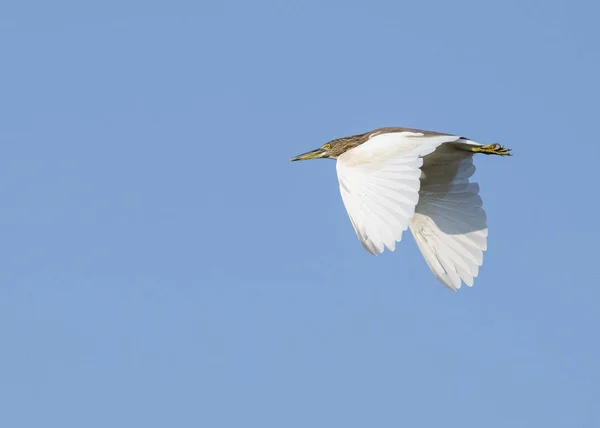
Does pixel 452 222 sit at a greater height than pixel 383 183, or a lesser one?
lesser

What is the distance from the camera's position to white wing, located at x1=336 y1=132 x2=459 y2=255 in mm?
15922

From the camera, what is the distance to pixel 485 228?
763 inches

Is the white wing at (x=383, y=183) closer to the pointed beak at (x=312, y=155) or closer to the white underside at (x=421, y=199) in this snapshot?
the white underside at (x=421, y=199)

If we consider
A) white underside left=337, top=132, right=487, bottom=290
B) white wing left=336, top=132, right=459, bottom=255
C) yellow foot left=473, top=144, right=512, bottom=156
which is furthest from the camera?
yellow foot left=473, top=144, right=512, bottom=156

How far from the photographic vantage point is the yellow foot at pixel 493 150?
18.7 meters

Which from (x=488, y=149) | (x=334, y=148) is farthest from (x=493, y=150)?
(x=334, y=148)

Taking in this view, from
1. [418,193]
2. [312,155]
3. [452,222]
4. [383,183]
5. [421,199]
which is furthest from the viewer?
[312,155]

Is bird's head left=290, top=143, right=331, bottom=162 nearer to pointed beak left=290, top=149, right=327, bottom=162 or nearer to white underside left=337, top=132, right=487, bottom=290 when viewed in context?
pointed beak left=290, top=149, right=327, bottom=162

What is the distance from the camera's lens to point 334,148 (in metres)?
20.2

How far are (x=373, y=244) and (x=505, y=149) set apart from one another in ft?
12.6

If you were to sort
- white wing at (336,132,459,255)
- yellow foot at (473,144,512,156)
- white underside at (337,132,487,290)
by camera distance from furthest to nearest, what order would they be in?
yellow foot at (473,144,512,156), white underside at (337,132,487,290), white wing at (336,132,459,255)

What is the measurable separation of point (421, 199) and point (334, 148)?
165 centimetres

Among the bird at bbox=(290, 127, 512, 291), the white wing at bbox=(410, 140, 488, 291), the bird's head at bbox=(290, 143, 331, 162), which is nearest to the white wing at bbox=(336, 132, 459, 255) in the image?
the bird at bbox=(290, 127, 512, 291)

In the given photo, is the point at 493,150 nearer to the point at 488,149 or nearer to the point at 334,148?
the point at 488,149
